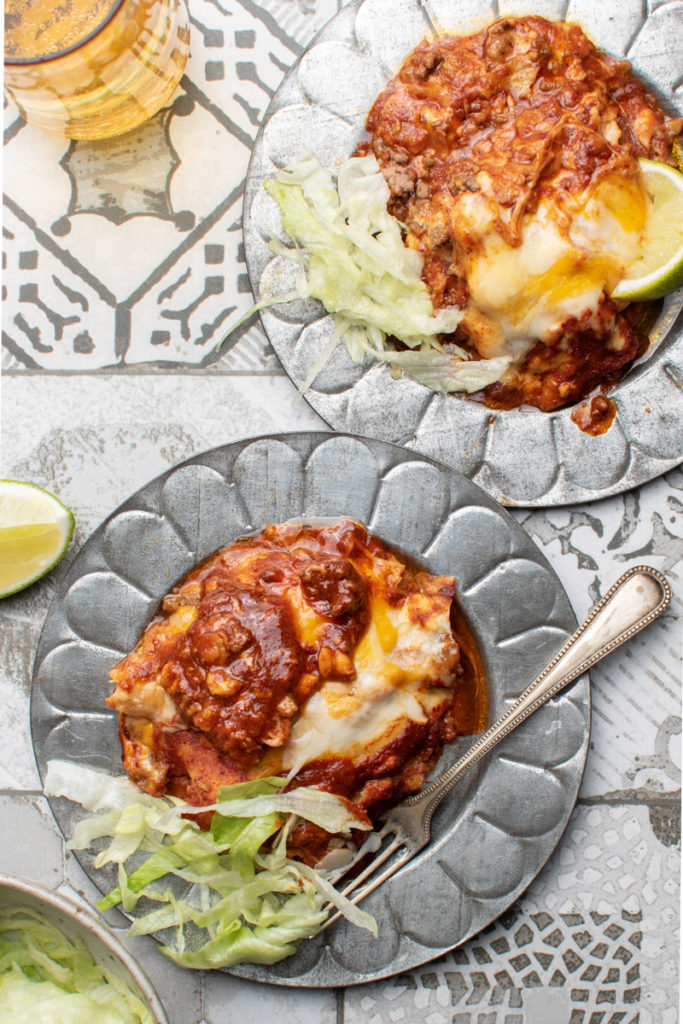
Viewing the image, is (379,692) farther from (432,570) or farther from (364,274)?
(364,274)

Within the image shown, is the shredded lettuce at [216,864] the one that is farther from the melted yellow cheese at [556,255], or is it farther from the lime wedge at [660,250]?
the lime wedge at [660,250]

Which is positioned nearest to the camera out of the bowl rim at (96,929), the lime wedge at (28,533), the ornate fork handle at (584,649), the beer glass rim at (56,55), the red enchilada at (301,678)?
the bowl rim at (96,929)

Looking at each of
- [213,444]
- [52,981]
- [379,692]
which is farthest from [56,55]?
[52,981]

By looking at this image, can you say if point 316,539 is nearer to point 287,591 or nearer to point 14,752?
point 287,591

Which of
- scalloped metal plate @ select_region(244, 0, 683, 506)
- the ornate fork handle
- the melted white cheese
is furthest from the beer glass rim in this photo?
the ornate fork handle

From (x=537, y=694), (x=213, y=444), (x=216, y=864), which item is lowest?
(x=216, y=864)

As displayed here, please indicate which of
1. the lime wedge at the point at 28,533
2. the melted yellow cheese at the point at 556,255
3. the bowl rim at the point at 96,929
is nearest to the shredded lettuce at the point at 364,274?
the melted yellow cheese at the point at 556,255
